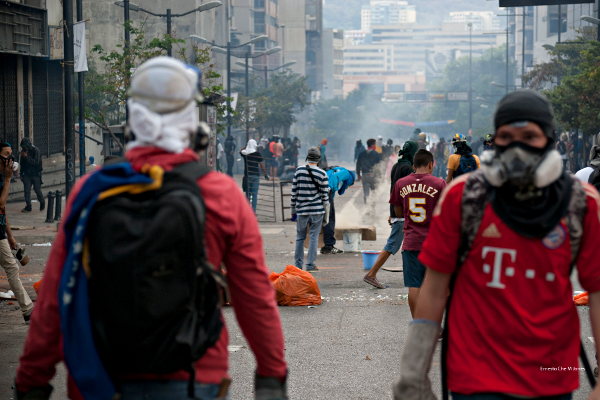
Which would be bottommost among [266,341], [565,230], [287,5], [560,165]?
[266,341]

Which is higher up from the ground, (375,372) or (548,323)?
(548,323)

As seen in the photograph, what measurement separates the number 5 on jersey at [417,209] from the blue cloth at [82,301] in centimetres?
578

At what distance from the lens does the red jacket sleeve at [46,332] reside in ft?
10.6

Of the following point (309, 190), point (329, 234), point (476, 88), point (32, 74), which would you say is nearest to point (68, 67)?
point (329, 234)

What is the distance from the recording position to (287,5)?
13525 centimetres

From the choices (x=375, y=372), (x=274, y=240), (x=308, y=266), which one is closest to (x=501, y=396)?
(x=375, y=372)

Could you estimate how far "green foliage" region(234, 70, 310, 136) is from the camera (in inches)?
2083

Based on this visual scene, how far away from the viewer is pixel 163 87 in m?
3.23

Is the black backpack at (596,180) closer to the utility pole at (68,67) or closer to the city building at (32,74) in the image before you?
the utility pole at (68,67)

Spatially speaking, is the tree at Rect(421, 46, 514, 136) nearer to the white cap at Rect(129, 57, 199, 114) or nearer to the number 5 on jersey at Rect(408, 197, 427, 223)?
the number 5 on jersey at Rect(408, 197, 427, 223)

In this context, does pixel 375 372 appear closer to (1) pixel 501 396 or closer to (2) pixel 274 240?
(1) pixel 501 396

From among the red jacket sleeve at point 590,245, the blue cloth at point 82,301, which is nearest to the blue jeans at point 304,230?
the red jacket sleeve at point 590,245

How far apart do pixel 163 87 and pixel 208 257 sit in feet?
1.70

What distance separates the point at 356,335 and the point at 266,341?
21.1ft
